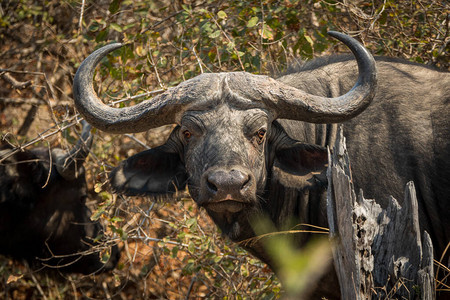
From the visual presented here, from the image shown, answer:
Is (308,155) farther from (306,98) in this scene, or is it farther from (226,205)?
(226,205)

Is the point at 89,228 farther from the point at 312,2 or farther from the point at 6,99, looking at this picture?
the point at 312,2

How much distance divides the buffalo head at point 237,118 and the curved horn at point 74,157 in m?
1.78

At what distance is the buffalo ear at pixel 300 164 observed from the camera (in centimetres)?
341

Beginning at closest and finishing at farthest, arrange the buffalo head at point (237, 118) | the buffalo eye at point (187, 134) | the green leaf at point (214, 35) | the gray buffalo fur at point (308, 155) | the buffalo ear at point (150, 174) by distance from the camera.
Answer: the buffalo head at point (237, 118) < the gray buffalo fur at point (308, 155) < the buffalo eye at point (187, 134) < the buffalo ear at point (150, 174) < the green leaf at point (214, 35)

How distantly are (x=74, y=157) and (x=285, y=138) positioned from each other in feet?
7.94

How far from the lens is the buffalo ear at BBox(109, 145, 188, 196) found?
3.66 meters

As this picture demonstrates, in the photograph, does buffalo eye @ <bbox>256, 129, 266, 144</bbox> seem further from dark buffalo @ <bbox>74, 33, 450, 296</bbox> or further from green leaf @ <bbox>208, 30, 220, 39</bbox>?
green leaf @ <bbox>208, 30, 220, 39</bbox>

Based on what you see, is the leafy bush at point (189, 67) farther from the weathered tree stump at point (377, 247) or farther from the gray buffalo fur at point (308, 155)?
the weathered tree stump at point (377, 247)

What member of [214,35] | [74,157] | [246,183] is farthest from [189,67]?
[246,183]

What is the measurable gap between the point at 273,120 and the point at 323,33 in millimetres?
1807

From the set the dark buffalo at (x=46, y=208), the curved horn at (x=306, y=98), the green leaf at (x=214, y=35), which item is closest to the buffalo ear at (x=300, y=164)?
the curved horn at (x=306, y=98)

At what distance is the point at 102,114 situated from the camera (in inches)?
133

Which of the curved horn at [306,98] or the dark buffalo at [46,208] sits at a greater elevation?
the curved horn at [306,98]

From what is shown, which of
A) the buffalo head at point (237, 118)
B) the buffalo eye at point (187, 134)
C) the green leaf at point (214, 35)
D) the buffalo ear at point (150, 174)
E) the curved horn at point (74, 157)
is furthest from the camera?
the curved horn at point (74, 157)
